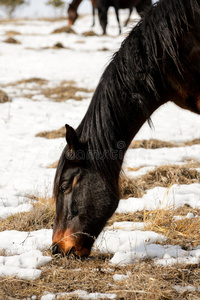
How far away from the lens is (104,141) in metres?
2.22

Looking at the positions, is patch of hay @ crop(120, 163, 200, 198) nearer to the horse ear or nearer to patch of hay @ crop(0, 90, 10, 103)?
the horse ear

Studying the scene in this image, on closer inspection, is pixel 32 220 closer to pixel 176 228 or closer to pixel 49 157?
pixel 176 228

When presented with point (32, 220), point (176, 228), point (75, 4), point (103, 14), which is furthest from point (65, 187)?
point (75, 4)

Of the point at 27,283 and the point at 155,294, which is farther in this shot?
the point at 27,283

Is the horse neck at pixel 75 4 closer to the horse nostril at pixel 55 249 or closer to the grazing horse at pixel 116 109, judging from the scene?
the grazing horse at pixel 116 109

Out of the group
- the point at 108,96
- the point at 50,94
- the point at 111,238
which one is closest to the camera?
the point at 108,96

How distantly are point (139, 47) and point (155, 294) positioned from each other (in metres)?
1.54

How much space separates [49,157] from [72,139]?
287 cm

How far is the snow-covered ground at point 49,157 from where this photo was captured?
2451 mm

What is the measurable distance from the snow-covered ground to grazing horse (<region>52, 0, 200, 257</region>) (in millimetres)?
292

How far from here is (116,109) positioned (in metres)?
2.25

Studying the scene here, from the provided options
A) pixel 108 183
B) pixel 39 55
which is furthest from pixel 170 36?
pixel 39 55

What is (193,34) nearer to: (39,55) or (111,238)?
(111,238)

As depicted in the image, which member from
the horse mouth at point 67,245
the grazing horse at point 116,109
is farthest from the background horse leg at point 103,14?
the horse mouth at point 67,245
